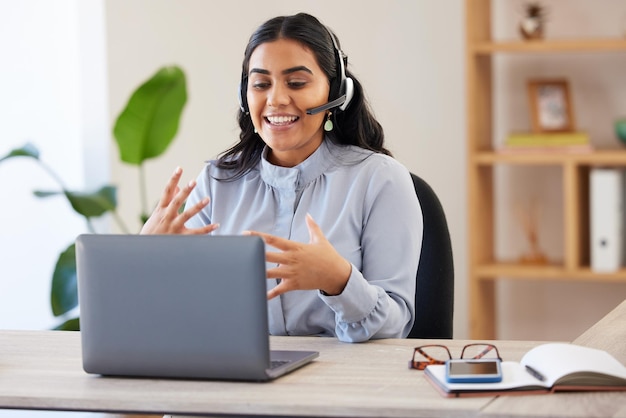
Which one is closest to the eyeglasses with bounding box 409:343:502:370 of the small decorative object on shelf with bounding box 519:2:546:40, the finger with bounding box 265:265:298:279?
the finger with bounding box 265:265:298:279

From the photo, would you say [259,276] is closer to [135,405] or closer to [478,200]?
[135,405]

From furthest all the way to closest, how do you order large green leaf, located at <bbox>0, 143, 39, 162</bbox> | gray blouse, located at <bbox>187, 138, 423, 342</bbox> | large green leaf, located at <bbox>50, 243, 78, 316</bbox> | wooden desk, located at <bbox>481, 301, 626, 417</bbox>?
large green leaf, located at <bbox>50, 243, 78, 316</bbox>, large green leaf, located at <bbox>0, 143, 39, 162</bbox>, gray blouse, located at <bbox>187, 138, 423, 342</bbox>, wooden desk, located at <bbox>481, 301, 626, 417</bbox>

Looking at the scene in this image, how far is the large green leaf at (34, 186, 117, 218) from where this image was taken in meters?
3.00

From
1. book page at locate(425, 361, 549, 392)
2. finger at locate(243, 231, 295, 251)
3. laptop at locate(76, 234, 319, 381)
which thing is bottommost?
book page at locate(425, 361, 549, 392)

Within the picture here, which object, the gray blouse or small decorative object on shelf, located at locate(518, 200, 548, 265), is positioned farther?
small decorative object on shelf, located at locate(518, 200, 548, 265)

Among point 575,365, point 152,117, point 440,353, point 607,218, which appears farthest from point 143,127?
point 575,365

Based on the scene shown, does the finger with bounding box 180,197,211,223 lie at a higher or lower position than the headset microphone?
lower

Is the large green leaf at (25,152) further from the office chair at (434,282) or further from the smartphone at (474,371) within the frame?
the smartphone at (474,371)

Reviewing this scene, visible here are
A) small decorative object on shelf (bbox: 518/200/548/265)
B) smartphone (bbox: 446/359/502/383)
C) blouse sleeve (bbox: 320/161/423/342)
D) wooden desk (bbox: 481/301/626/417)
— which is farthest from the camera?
small decorative object on shelf (bbox: 518/200/548/265)

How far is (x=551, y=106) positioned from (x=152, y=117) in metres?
1.45

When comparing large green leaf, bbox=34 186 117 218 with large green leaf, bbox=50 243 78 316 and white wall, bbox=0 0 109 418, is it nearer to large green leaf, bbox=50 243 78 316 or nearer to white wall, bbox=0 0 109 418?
large green leaf, bbox=50 243 78 316

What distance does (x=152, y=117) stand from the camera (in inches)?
124

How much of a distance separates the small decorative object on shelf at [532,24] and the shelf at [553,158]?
16.6 inches

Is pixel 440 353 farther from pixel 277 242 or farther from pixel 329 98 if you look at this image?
pixel 329 98
